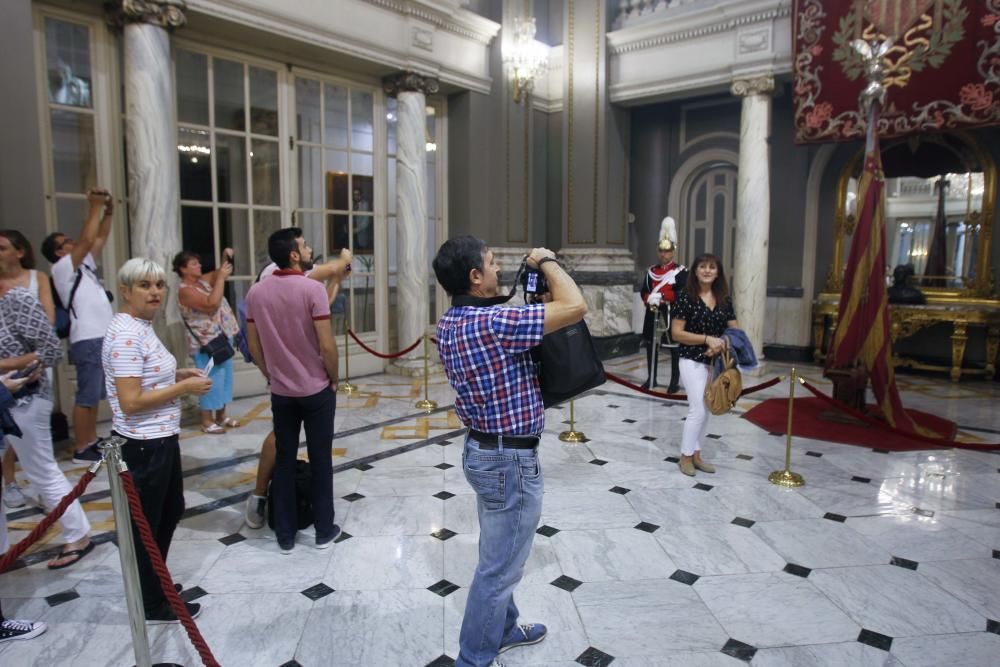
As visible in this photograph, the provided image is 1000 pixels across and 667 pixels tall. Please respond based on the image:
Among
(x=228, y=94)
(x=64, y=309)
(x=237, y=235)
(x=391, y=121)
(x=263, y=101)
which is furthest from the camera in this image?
(x=391, y=121)

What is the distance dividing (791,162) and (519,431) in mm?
8616

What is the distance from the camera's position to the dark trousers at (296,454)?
3.18m

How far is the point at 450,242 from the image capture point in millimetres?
1974

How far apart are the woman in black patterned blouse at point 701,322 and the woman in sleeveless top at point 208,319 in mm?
3225

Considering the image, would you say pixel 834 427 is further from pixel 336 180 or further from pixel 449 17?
pixel 449 17

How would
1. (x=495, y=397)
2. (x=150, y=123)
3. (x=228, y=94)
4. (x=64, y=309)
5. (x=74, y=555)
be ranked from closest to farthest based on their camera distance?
A: (x=495, y=397) < (x=74, y=555) < (x=64, y=309) < (x=150, y=123) < (x=228, y=94)

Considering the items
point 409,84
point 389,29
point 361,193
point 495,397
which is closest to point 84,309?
point 495,397

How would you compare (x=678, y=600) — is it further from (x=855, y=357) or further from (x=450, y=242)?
(x=855, y=357)

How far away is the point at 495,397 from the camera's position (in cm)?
197

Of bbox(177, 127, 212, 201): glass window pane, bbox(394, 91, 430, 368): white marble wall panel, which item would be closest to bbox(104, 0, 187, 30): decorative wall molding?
bbox(177, 127, 212, 201): glass window pane

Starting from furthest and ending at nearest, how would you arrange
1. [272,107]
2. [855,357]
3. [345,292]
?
[345,292] < [272,107] < [855,357]

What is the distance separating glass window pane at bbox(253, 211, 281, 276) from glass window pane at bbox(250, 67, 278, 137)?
0.83m

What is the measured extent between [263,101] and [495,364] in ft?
19.5

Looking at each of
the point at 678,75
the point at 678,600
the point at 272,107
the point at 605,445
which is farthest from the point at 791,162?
the point at 678,600
